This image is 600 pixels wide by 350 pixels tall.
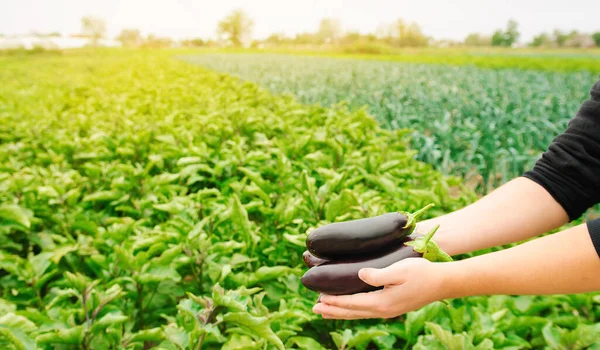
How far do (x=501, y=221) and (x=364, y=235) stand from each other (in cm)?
68

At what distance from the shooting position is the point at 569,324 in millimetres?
1952

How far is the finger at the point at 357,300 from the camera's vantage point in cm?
139

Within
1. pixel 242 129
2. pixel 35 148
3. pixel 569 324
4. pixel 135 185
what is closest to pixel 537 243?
pixel 569 324

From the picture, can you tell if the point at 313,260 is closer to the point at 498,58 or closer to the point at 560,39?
the point at 498,58

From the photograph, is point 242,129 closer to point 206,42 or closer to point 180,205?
point 180,205

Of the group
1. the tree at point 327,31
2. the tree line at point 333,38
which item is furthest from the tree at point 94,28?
the tree at point 327,31

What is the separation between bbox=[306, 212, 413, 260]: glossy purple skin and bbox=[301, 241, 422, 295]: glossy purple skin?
0.04 metres

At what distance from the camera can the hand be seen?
4.28 feet

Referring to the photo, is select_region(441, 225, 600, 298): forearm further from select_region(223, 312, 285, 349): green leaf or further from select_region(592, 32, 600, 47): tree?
select_region(592, 32, 600, 47): tree

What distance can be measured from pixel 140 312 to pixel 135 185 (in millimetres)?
1232

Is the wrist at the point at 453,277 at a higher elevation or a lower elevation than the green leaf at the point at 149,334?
higher

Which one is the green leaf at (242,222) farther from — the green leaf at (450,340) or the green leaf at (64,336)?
the green leaf at (450,340)

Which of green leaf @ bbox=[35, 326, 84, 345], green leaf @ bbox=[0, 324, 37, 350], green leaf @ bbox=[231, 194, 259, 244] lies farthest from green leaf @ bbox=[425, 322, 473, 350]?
green leaf @ bbox=[0, 324, 37, 350]

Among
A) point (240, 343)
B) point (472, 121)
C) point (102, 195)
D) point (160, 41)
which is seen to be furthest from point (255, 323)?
point (160, 41)
